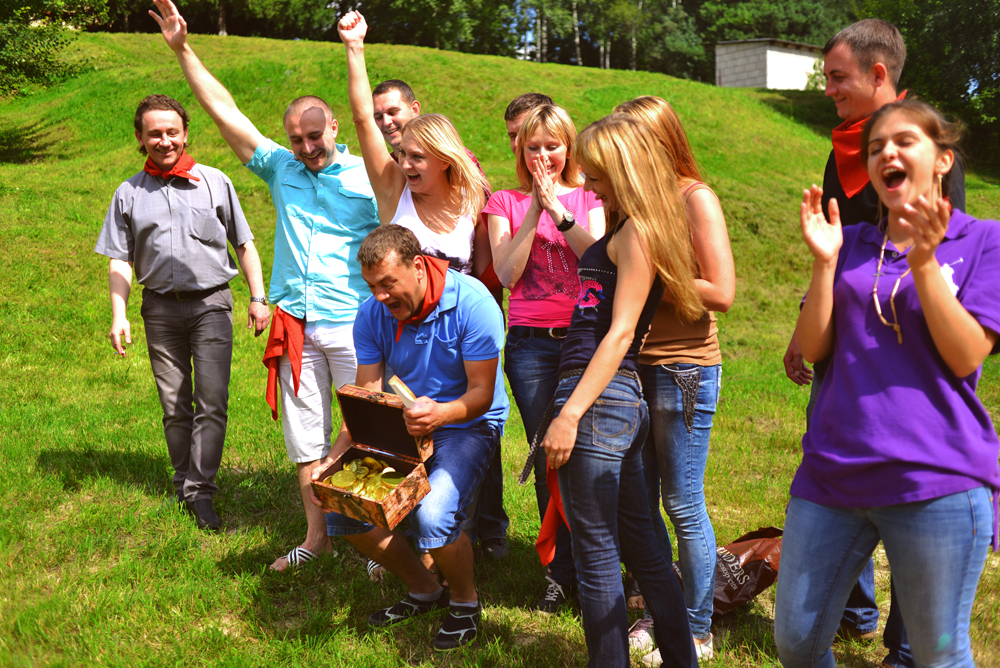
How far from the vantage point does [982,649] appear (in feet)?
11.5

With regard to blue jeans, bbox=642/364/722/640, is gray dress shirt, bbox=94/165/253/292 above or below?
above

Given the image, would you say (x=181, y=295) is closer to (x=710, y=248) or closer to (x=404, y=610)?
(x=404, y=610)

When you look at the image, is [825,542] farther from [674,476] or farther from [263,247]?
[263,247]

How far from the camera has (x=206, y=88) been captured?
4395mm

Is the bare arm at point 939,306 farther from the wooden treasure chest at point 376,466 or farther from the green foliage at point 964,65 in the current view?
the green foliage at point 964,65

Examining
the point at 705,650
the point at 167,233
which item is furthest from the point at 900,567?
the point at 167,233

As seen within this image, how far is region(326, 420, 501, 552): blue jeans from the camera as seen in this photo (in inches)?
136

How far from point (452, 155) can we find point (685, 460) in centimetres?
194

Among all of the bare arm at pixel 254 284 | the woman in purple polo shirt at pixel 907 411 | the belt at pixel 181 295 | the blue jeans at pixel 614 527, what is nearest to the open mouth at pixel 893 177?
the woman in purple polo shirt at pixel 907 411

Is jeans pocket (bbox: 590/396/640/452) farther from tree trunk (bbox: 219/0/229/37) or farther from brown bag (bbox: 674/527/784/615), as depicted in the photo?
tree trunk (bbox: 219/0/229/37)

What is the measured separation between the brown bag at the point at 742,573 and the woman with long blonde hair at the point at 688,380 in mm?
380

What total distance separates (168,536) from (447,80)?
16.6 metres

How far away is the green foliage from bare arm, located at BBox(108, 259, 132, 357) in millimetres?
29339

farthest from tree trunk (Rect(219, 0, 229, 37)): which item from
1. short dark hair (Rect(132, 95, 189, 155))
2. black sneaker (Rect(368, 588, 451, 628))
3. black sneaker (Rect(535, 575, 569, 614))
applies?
black sneaker (Rect(535, 575, 569, 614))
